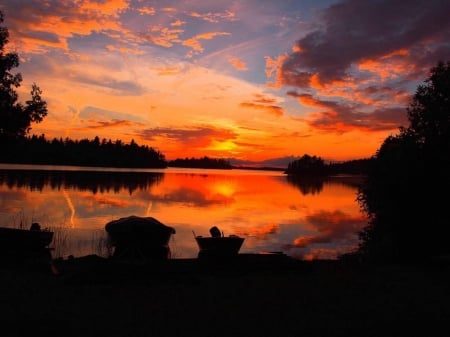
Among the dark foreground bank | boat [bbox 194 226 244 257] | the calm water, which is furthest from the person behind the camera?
the calm water

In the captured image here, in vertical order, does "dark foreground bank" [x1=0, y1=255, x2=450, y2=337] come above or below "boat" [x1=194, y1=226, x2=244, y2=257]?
below

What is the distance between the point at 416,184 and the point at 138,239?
1779cm

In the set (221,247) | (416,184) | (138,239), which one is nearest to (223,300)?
(221,247)

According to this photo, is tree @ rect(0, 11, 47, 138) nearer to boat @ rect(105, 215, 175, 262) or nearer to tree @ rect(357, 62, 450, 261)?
boat @ rect(105, 215, 175, 262)

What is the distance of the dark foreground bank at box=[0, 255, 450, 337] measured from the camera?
9844mm

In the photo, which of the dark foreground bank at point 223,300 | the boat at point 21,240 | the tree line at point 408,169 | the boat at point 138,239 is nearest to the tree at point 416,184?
the tree line at point 408,169

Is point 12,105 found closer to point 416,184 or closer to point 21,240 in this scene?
point 21,240

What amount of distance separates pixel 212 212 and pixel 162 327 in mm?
42152

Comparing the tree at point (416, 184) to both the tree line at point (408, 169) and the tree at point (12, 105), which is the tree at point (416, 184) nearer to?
the tree line at point (408, 169)

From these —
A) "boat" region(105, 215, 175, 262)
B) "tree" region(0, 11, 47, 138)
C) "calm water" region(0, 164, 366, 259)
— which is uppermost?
"tree" region(0, 11, 47, 138)

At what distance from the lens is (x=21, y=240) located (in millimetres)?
19266

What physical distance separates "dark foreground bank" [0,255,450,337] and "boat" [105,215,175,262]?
4.46 m

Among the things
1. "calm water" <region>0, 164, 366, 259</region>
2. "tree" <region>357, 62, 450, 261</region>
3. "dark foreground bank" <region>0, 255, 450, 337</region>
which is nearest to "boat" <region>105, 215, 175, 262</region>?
"calm water" <region>0, 164, 366, 259</region>

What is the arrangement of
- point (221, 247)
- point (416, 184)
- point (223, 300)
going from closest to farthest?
point (223, 300) < point (221, 247) < point (416, 184)
